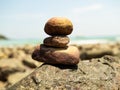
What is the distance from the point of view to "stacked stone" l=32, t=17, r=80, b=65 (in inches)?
205

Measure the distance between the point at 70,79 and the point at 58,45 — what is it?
583 mm

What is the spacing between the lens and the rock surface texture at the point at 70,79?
5012 mm

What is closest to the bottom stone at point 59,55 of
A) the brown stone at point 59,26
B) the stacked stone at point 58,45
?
the stacked stone at point 58,45

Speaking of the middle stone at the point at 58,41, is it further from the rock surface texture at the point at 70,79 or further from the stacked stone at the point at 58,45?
the rock surface texture at the point at 70,79

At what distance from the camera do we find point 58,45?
530cm

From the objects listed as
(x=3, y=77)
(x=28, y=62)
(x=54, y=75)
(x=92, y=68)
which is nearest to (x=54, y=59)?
(x=54, y=75)

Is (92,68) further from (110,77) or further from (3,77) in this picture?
(3,77)

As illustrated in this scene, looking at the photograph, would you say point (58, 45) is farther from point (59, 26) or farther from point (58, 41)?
point (59, 26)

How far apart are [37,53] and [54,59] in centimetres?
34

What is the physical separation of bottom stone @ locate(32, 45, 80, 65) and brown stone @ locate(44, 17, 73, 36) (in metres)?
0.27

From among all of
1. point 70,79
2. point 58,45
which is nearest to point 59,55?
point 58,45

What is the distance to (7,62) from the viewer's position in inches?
479

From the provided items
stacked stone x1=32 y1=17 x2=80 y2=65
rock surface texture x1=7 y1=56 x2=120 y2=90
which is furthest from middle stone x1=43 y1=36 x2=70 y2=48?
rock surface texture x1=7 y1=56 x2=120 y2=90

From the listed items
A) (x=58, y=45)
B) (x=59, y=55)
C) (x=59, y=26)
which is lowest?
(x=59, y=55)
